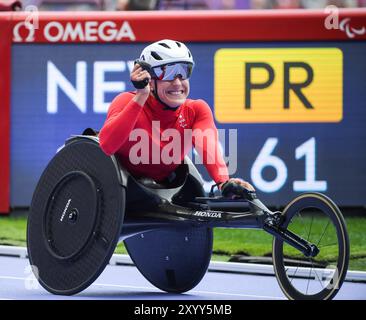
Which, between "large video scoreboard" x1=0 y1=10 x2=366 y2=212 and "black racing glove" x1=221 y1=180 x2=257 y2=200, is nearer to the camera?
"black racing glove" x1=221 y1=180 x2=257 y2=200

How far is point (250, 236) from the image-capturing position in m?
11.5

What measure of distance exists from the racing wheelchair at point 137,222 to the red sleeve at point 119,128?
0.12m

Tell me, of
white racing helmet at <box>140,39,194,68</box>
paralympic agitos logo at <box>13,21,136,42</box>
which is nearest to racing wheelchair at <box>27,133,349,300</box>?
white racing helmet at <box>140,39,194,68</box>

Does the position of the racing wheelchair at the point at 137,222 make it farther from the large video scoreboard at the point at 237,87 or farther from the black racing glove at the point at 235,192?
the large video scoreboard at the point at 237,87

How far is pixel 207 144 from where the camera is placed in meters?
6.86

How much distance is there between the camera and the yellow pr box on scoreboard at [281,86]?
11.7 m

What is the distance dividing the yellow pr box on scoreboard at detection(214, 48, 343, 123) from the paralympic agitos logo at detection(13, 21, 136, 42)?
3.87 feet

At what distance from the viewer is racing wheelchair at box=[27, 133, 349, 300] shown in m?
6.36

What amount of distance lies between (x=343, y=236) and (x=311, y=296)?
0.45 m

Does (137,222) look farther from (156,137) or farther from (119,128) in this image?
(119,128)

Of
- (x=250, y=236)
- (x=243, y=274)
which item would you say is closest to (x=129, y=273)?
(x=243, y=274)

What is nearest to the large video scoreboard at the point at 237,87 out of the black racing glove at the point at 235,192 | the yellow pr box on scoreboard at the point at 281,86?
the yellow pr box on scoreboard at the point at 281,86

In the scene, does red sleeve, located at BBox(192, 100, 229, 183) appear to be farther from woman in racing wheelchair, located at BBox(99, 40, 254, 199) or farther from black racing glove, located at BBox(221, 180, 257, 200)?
black racing glove, located at BBox(221, 180, 257, 200)

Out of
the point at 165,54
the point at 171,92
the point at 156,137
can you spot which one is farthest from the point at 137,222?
the point at 165,54
